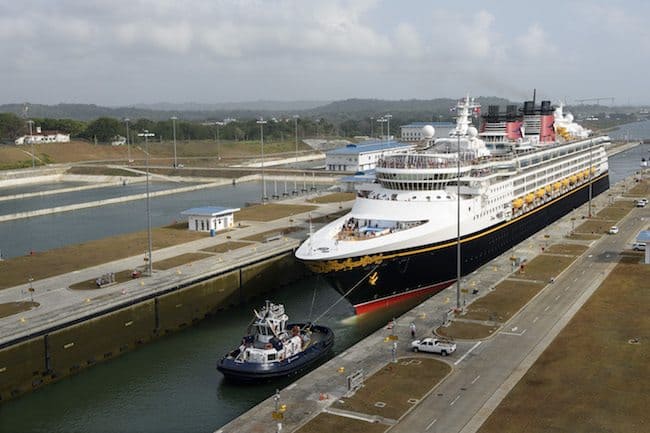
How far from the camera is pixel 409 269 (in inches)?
1796

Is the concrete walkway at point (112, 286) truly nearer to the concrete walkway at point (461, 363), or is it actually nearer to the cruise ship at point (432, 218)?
the cruise ship at point (432, 218)

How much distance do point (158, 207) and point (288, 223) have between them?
36.5 meters

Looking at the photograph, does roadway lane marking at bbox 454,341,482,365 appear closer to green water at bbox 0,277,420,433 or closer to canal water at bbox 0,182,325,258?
green water at bbox 0,277,420,433

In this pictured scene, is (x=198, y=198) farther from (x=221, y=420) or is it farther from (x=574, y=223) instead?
(x=221, y=420)

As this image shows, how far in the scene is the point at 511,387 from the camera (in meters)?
28.7

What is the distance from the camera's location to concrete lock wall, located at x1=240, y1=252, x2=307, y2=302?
50.3m

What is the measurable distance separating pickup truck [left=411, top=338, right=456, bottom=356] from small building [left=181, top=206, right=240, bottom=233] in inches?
1343

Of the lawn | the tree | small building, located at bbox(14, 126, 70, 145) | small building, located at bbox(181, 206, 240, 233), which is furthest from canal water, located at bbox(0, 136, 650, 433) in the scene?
the tree

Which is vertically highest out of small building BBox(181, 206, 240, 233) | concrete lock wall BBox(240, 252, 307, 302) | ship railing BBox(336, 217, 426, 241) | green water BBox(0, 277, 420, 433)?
ship railing BBox(336, 217, 426, 241)

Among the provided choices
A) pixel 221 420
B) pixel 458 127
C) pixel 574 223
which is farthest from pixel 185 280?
pixel 574 223

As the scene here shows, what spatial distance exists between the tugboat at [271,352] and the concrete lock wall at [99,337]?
7525 mm

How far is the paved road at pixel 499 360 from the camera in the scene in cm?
2594

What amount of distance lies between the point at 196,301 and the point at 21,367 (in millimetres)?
13229

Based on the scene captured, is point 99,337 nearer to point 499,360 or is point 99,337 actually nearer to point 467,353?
point 467,353
